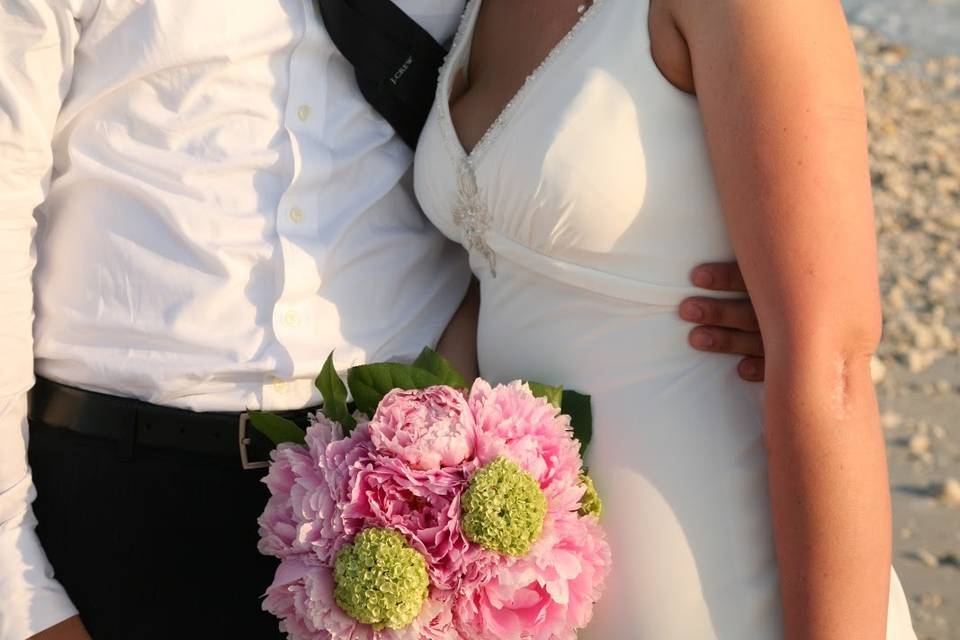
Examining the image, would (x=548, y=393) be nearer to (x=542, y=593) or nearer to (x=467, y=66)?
(x=542, y=593)

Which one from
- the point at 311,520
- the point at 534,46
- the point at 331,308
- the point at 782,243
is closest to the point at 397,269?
the point at 331,308

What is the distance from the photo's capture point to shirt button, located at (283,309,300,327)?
2.19 metres

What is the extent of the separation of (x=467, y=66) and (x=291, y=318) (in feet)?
2.27

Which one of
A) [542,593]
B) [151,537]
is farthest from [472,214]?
[151,537]

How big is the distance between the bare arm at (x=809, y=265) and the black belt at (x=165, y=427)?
3.17ft

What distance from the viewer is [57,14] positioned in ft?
6.55

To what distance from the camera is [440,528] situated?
5.58 feet

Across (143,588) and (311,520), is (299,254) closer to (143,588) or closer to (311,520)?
(311,520)

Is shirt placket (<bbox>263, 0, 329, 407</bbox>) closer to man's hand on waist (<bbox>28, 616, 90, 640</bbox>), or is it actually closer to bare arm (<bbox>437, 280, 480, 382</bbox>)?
bare arm (<bbox>437, 280, 480, 382</bbox>)

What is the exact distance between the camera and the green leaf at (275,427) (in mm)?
1988

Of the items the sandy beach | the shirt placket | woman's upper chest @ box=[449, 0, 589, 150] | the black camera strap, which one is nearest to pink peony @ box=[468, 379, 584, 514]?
the shirt placket

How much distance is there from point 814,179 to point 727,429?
0.48 metres

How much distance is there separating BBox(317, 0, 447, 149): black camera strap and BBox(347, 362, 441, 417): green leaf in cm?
64

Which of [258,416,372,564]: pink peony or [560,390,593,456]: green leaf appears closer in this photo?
[258,416,372,564]: pink peony
